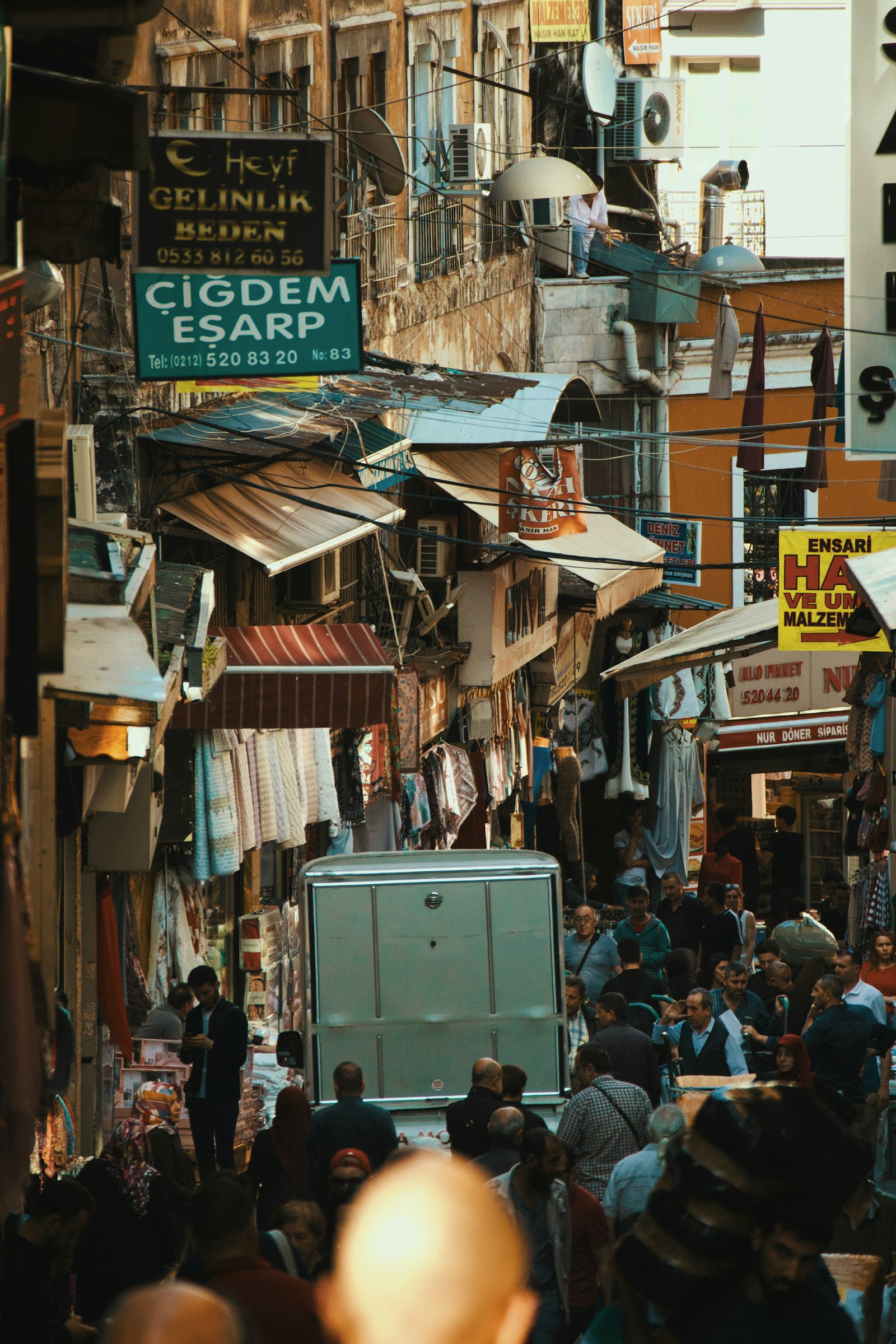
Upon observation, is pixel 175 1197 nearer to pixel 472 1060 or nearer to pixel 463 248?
pixel 472 1060

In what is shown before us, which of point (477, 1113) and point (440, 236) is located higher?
point (440, 236)

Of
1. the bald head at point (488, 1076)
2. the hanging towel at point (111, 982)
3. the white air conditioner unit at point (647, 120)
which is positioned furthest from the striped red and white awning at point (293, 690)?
the white air conditioner unit at point (647, 120)

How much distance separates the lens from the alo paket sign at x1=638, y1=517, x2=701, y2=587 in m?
27.0

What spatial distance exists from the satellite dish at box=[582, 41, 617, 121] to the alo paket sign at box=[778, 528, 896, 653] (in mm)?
12614

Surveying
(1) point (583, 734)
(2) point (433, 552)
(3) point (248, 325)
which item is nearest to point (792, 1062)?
(3) point (248, 325)

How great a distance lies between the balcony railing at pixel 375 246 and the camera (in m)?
18.2

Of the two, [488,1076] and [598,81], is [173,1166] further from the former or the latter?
[598,81]

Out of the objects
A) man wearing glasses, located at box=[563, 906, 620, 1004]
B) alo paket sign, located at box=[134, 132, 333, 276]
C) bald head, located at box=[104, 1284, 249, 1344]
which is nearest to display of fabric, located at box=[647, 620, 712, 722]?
man wearing glasses, located at box=[563, 906, 620, 1004]

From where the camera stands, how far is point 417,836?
1983 cm

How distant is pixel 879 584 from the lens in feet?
41.3

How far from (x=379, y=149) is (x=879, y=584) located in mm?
6943

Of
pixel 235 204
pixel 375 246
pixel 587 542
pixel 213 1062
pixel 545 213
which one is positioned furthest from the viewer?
pixel 545 213

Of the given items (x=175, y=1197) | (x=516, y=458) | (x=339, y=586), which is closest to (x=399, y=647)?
(x=339, y=586)

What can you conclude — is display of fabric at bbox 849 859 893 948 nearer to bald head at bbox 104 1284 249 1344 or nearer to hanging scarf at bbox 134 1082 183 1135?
hanging scarf at bbox 134 1082 183 1135
